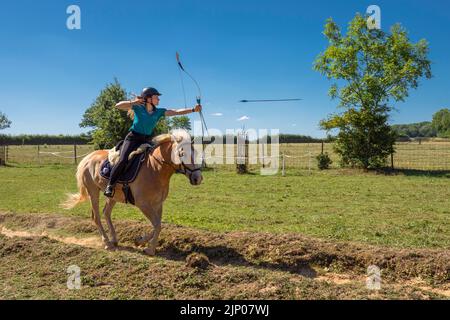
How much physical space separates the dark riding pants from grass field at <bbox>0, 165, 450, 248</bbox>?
10.6 ft

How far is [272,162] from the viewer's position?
30.2 m

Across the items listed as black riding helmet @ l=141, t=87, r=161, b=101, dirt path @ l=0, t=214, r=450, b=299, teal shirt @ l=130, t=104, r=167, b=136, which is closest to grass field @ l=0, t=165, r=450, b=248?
dirt path @ l=0, t=214, r=450, b=299

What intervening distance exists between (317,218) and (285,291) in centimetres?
611

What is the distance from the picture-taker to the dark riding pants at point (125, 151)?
809cm

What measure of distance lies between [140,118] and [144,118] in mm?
79

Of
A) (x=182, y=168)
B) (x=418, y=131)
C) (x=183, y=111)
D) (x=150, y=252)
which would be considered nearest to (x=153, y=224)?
(x=150, y=252)

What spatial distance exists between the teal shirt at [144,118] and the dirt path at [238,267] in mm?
2438

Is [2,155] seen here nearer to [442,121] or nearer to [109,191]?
[109,191]

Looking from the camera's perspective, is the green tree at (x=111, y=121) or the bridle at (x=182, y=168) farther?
the green tree at (x=111, y=121)

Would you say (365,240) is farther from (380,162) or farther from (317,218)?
(380,162)

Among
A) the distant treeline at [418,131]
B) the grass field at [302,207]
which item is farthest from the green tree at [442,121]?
the grass field at [302,207]

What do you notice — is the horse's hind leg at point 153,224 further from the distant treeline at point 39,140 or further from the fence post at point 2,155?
the distant treeline at point 39,140

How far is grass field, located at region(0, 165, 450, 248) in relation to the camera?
1005 cm

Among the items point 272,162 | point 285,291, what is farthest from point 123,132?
point 285,291
